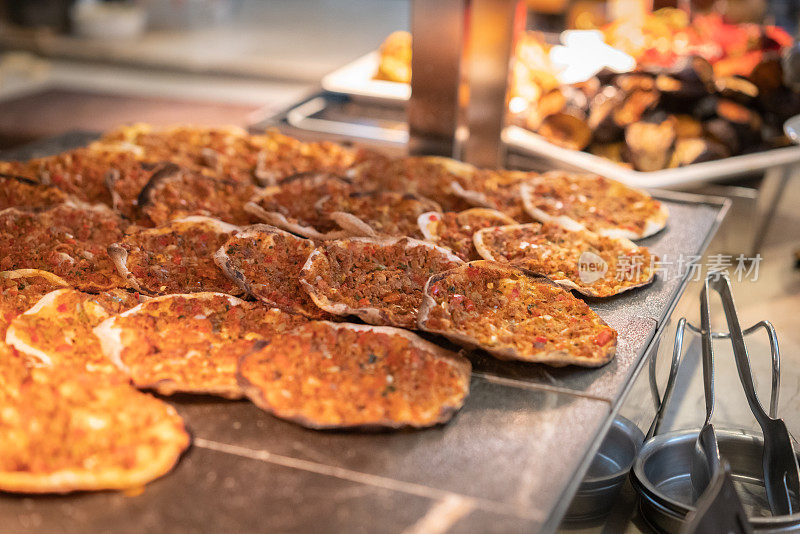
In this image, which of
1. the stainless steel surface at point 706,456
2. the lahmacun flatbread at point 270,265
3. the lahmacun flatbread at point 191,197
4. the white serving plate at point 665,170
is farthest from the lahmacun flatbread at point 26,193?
the stainless steel surface at point 706,456

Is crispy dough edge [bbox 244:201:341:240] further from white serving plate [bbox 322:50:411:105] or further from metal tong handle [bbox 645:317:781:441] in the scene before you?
white serving plate [bbox 322:50:411:105]

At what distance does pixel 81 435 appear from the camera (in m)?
1.60

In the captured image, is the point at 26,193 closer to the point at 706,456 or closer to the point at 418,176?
the point at 418,176

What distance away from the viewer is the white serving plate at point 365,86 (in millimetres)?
4285

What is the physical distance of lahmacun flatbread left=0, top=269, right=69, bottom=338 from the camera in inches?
79.0

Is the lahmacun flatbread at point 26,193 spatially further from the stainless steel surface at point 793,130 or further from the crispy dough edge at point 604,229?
the stainless steel surface at point 793,130

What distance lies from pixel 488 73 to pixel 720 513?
6.84ft

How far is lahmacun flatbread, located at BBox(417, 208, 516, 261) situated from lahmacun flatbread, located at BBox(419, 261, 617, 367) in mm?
262

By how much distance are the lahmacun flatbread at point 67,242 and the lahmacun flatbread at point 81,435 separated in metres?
0.46

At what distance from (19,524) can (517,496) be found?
938 mm

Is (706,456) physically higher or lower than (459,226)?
Result: lower

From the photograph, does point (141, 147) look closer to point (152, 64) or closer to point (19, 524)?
point (19, 524)

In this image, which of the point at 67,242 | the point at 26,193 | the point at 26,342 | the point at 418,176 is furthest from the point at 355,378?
the point at 26,193

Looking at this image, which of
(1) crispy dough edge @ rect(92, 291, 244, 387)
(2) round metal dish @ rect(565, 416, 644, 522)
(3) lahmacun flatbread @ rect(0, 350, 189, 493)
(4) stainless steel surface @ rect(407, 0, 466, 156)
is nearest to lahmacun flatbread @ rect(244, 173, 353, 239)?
(1) crispy dough edge @ rect(92, 291, 244, 387)
